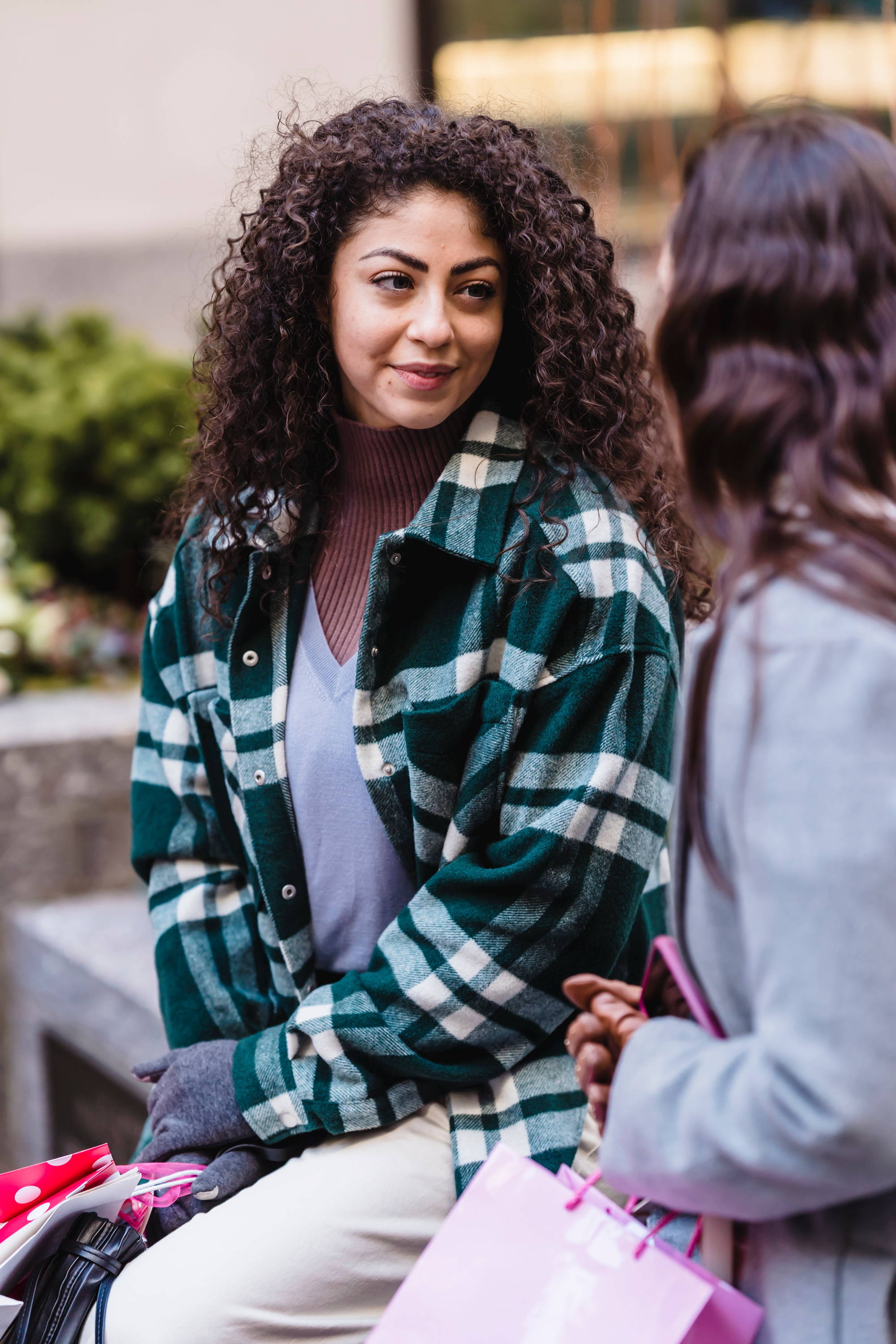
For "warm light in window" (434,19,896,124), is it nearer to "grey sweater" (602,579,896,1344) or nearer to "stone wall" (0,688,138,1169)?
"grey sweater" (602,579,896,1344)

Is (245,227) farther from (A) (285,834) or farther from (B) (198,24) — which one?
(B) (198,24)

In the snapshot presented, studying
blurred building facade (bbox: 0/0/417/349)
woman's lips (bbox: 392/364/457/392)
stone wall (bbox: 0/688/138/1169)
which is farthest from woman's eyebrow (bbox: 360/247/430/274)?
blurred building facade (bbox: 0/0/417/349)

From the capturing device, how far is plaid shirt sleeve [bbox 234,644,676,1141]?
167 centimetres

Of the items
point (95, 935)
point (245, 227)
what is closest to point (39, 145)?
point (95, 935)

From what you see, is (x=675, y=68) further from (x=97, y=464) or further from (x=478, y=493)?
(x=478, y=493)

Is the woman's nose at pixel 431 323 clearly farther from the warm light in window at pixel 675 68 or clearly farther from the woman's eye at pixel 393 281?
the warm light in window at pixel 675 68

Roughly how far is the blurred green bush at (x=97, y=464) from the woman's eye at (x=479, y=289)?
239 centimetres

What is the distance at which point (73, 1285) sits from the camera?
1.60 metres

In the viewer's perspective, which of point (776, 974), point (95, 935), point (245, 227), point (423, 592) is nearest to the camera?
point (776, 974)

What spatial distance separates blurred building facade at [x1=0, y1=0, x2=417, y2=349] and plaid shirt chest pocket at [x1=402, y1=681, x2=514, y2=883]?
3.76 meters

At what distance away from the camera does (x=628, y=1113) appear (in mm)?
1118

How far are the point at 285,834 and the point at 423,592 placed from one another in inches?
15.5

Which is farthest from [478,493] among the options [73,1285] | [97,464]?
[97,464]

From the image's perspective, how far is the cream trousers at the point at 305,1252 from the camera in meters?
1.59
